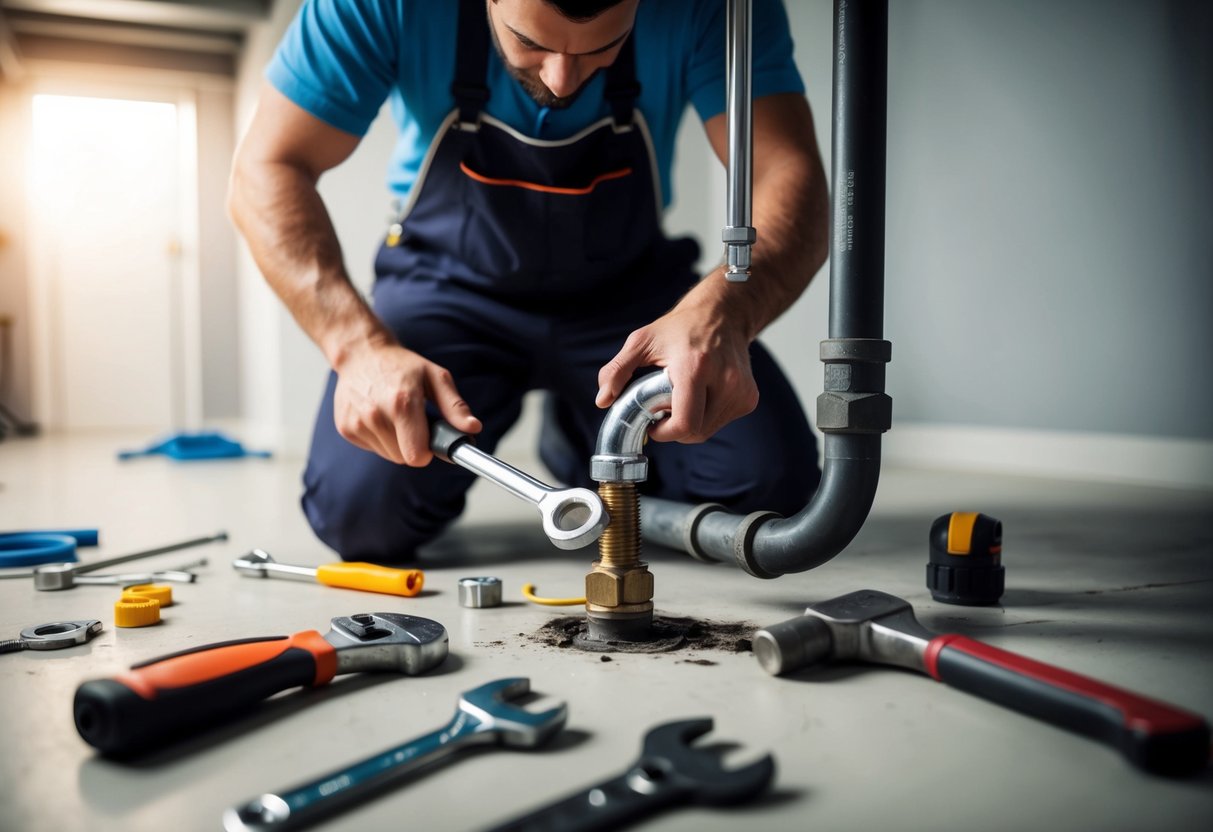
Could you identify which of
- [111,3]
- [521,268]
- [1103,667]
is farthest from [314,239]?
[111,3]

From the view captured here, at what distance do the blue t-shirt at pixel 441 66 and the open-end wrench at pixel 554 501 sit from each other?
2.00 ft

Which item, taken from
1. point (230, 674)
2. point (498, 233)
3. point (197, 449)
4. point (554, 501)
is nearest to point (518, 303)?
point (498, 233)

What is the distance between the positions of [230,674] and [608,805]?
338mm

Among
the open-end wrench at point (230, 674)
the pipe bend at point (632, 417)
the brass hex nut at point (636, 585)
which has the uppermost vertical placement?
the pipe bend at point (632, 417)

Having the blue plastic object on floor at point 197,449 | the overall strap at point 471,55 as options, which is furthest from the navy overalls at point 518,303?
the blue plastic object on floor at point 197,449

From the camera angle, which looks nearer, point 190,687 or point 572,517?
point 190,687

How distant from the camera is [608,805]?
0.60m

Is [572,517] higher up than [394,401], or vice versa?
[394,401]

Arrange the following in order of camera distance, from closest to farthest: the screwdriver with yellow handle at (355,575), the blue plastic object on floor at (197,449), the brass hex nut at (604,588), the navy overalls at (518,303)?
the brass hex nut at (604,588)
the screwdriver with yellow handle at (355,575)
the navy overalls at (518,303)
the blue plastic object on floor at (197,449)

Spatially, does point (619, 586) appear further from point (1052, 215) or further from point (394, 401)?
point (1052, 215)

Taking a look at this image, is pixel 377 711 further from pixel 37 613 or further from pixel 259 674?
pixel 37 613

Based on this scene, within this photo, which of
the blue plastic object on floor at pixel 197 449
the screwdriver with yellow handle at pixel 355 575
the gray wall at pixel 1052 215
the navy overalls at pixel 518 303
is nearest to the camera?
the screwdriver with yellow handle at pixel 355 575

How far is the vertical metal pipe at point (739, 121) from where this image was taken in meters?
0.94

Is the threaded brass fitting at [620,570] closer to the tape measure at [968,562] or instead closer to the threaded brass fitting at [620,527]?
the threaded brass fitting at [620,527]
